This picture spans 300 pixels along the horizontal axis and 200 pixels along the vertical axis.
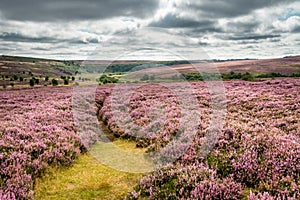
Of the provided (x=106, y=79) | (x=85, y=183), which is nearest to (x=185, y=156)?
(x=85, y=183)

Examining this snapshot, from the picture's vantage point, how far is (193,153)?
9070 millimetres

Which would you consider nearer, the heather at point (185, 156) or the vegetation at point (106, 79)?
the heather at point (185, 156)

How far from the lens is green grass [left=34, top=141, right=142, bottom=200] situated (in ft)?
24.4

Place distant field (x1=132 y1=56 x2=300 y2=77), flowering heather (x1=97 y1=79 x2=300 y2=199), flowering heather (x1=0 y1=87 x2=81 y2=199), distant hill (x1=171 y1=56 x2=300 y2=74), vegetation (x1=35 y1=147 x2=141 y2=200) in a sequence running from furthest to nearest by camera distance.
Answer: distant hill (x1=171 y1=56 x2=300 y2=74)
distant field (x1=132 y1=56 x2=300 y2=77)
vegetation (x1=35 y1=147 x2=141 y2=200)
flowering heather (x1=0 y1=87 x2=81 y2=199)
flowering heather (x1=97 y1=79 x2=300 y2=199)

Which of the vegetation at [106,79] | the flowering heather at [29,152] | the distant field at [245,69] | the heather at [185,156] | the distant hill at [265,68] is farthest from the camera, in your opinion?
the distant hill at [265,68]

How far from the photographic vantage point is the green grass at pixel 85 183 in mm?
7434

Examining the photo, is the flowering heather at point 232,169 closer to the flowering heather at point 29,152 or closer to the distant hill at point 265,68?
the flowering heather at point 29,152

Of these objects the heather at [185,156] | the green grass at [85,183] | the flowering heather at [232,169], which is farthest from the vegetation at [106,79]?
the green grass at [85,183]

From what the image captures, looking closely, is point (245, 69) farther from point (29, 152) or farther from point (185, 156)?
point (29, 152)

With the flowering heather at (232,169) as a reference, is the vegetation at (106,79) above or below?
below

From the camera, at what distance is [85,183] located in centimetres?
818

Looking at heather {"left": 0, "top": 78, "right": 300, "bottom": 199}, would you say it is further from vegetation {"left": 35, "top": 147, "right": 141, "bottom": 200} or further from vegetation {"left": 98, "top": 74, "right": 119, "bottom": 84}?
vegetation {"left": 98, "top": 74, "right": 119, "bottom": 84}

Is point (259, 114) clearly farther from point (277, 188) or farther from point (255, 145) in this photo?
point (277, 188)

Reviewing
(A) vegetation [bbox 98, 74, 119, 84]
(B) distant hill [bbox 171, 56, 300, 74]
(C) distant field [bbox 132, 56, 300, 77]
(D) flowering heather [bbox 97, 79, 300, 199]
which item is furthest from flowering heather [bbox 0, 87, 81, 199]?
(B) distant hill [bbox 171, 56, 300, 74]
